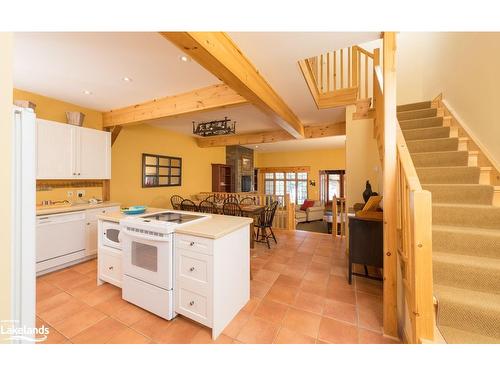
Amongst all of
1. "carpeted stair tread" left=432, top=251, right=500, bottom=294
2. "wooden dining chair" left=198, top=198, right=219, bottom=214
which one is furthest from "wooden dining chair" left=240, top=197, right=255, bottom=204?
"carpeted stair tread" left=432, top=251, right=500, bottom=294

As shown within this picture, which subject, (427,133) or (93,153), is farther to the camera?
(93,153)

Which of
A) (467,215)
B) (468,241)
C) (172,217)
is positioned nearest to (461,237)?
(468,241)

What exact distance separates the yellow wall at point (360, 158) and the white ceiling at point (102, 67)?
2.44m

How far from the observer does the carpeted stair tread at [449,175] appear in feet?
6.75

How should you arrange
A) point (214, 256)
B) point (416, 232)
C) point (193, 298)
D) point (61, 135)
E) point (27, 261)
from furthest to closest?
point (61, 135), point (193, 298), point (214, 256), point (416, 232), point (27, 261)

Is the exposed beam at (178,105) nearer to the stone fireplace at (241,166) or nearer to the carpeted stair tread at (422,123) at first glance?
the carpeted stair tread at (422,123)

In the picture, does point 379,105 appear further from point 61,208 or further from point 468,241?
point 61,208

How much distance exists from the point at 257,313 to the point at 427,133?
322 cm

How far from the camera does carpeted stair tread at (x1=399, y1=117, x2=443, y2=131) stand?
111 inches

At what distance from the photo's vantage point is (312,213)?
7848 mm

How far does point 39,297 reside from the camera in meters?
2.14

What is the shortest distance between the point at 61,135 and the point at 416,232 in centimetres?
428

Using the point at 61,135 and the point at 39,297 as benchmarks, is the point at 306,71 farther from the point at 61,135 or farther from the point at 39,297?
the point at 39,297
